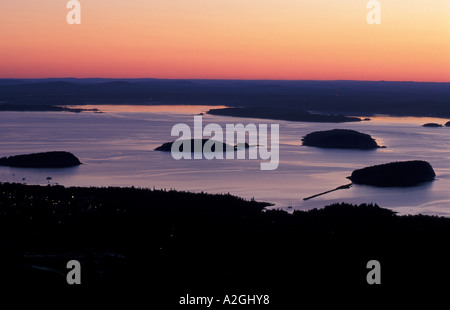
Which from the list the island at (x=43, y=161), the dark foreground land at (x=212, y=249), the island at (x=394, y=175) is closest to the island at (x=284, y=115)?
the island at (x=394, y=175)

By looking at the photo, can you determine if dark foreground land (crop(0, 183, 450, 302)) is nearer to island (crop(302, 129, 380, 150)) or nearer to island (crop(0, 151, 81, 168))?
island (crop(0, 151, 81, 168))

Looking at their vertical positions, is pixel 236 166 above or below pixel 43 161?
below

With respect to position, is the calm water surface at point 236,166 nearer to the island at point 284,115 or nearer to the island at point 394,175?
the island at point 394,175

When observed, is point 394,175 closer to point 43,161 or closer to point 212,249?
point 43,161

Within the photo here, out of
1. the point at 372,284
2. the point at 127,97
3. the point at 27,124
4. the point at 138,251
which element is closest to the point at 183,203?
the point at 138,251

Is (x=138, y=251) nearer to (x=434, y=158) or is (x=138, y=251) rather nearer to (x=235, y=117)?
(x=434, y=158)

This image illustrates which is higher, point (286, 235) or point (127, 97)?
point (127, 97)

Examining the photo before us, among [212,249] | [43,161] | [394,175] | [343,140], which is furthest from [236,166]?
[212,249]
